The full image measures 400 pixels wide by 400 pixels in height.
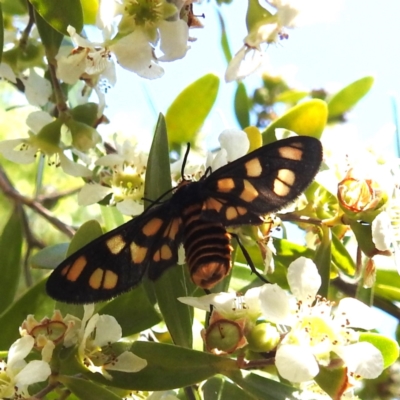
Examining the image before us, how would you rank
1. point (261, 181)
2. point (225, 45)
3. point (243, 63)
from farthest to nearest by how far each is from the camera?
point (225, 45) < point (243, 63) < point (261, 181)

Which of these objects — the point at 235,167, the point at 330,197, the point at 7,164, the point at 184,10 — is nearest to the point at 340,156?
the point at 330,197

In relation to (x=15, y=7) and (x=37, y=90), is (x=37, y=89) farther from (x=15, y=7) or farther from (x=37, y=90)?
(x=15, y=7)

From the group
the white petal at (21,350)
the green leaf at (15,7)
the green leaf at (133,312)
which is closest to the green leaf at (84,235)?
the green leaf at (133,312)

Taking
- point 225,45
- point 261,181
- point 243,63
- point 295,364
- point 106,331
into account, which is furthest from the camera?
point 225,45

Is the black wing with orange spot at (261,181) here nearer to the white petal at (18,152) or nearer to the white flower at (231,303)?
the white flower at (231,303)

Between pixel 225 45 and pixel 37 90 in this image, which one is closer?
pixel 37 90

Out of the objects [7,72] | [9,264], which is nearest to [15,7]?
[7,72]
